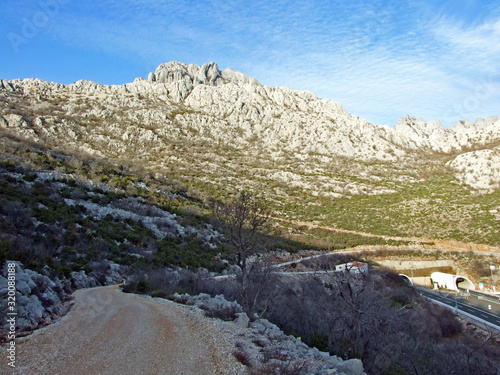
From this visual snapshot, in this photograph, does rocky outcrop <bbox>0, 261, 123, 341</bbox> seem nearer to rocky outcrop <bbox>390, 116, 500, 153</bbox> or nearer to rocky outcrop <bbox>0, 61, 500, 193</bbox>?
rocky outcrop <bbox>0, 61, 500, 193</bbox>

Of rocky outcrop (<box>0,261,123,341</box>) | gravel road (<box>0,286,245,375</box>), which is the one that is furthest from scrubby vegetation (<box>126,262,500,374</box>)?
rocky outcrop (<box>0,261,123,341</box>)

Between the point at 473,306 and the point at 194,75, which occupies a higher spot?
the point at 194,75

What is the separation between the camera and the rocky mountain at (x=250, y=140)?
6969 cm

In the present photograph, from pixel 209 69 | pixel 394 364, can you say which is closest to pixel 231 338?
pixel 394 364

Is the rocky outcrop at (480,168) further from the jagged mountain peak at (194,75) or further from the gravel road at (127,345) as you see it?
the gravel road at (127,345)

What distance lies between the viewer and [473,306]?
35656mm

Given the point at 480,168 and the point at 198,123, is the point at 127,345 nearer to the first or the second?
the point at 198,123

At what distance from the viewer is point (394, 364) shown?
12.8 metres

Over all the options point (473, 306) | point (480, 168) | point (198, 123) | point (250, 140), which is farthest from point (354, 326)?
point (480, 168)

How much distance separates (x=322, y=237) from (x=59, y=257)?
4599 cm

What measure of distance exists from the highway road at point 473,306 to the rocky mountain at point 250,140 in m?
17.7

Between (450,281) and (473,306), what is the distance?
299 inches

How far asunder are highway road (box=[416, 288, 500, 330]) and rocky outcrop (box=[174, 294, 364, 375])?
2764 cm

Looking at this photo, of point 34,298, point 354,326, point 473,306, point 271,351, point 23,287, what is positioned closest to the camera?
point 271,351
